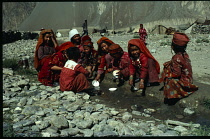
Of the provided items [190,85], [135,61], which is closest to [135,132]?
[190,85]

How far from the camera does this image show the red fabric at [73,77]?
4.79 meters

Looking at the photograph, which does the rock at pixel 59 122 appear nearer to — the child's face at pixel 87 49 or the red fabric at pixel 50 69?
the red fabric at pixel 50 69

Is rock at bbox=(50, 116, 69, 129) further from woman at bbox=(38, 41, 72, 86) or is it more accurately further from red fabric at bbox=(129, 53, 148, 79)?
woman at bbox=(38, 41, 72, 86)

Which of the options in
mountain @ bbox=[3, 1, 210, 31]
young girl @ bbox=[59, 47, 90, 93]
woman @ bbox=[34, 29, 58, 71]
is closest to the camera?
young girl @ bbox=[59, 47, 90, 93]

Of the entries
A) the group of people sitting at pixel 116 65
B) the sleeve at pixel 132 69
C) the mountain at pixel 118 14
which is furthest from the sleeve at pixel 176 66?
the mountain at pixel 118 14

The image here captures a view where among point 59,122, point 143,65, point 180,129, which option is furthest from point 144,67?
point 59,122

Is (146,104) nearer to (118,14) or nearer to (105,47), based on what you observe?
(105,47)

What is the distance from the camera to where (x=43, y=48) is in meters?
5.96

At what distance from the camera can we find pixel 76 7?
272 feet

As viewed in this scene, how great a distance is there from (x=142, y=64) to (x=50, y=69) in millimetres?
2564

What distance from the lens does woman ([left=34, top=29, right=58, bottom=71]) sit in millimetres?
5859

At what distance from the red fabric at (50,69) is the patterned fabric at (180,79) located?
296cm

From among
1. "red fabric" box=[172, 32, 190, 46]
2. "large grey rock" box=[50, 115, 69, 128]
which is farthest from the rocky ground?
"red fabric" box=[172, 32, 190, 46]

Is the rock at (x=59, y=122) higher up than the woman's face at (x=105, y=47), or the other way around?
the woman's face at (x=105, y=47)
